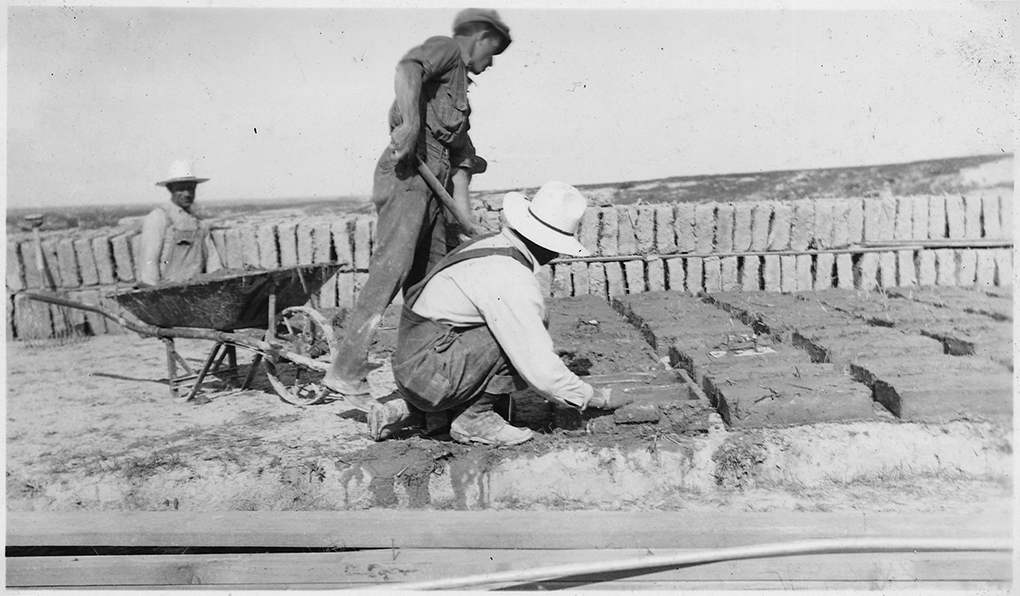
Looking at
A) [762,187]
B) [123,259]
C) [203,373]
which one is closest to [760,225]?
[762,187]

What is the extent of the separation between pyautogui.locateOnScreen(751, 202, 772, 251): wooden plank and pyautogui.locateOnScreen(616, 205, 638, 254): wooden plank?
45.7 inches

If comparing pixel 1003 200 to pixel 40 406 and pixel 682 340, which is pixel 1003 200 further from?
pixel 40 406

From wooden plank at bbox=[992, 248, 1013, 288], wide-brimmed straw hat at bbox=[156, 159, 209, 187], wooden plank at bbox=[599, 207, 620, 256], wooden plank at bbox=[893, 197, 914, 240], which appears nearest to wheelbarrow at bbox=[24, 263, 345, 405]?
wide-brimmed straw hat at bbox=[156, 159, 209, 187]

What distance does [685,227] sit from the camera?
816 centimetres

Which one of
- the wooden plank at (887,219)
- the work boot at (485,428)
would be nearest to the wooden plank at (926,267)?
the wooden plank at (887,219)

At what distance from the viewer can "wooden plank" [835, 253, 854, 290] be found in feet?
26.4

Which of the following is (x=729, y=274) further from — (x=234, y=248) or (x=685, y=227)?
(x=234, y=248)

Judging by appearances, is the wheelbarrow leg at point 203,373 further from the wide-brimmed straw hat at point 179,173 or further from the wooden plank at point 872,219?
the wooden plank at point 872,219

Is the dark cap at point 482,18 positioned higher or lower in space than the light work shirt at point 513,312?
higher

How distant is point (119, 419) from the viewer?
5.05 meters

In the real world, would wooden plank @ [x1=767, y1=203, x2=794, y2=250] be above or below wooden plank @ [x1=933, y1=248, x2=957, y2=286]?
above

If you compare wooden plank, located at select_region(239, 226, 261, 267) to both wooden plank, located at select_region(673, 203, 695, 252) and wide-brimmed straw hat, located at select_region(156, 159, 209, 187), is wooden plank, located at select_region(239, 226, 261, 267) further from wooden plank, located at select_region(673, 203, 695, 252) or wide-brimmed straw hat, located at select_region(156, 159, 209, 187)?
wooden plank, located at select_region(673, 203, 695, 252)

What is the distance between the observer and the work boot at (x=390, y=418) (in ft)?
13.3

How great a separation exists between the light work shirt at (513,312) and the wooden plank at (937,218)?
19.2 ft
